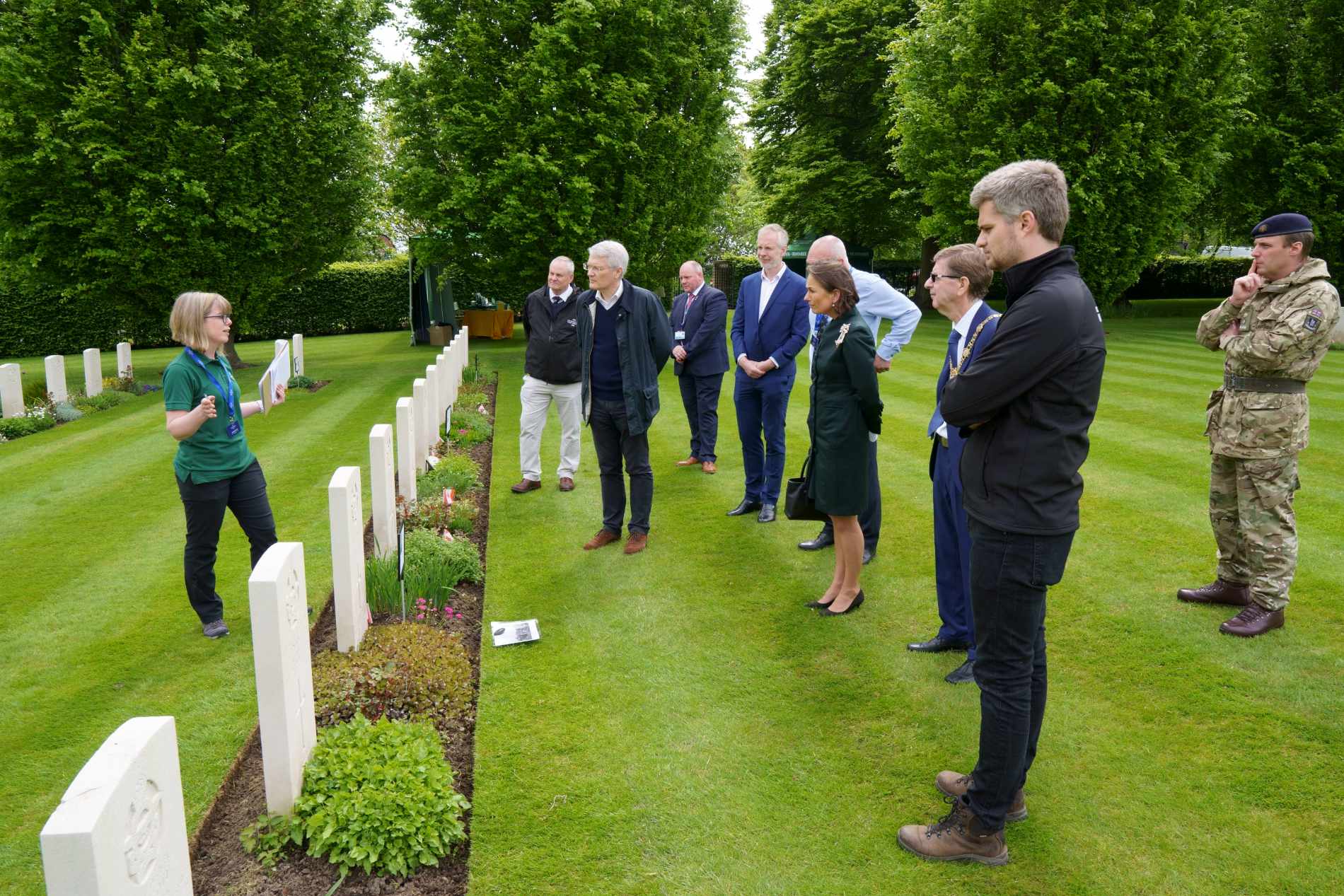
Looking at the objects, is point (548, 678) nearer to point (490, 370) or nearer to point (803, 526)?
point (803, 526)

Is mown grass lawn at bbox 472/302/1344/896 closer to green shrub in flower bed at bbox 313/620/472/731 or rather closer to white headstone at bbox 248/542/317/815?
green shrub in flower bed at bbox 313/620/472/731

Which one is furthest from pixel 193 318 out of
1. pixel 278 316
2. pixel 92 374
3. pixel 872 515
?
pixel 278 316

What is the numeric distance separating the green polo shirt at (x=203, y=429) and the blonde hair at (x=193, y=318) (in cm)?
10

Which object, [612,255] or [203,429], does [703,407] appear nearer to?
[612,255]

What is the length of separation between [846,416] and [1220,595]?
2777 millimetres

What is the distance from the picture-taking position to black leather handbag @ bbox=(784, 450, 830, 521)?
552 cm

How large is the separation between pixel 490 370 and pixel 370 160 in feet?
19.8

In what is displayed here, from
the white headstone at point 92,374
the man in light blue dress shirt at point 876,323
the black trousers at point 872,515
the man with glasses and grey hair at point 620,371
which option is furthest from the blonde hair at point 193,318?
the white headstone at point 92,374

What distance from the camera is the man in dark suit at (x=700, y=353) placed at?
9.41 metres

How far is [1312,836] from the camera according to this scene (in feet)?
11.3

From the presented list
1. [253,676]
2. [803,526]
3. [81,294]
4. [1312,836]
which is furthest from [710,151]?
[1312,836]

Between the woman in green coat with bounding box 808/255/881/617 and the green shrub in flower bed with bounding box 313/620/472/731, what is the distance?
2400 millimetres

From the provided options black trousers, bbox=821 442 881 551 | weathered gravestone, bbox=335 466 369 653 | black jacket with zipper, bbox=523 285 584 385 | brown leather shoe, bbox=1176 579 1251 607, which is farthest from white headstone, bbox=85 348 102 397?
brown leather shoe, bbox=1176 579 1251 607

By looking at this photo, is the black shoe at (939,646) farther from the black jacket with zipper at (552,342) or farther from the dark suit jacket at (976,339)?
the black jacket with zipper at (552,342)
